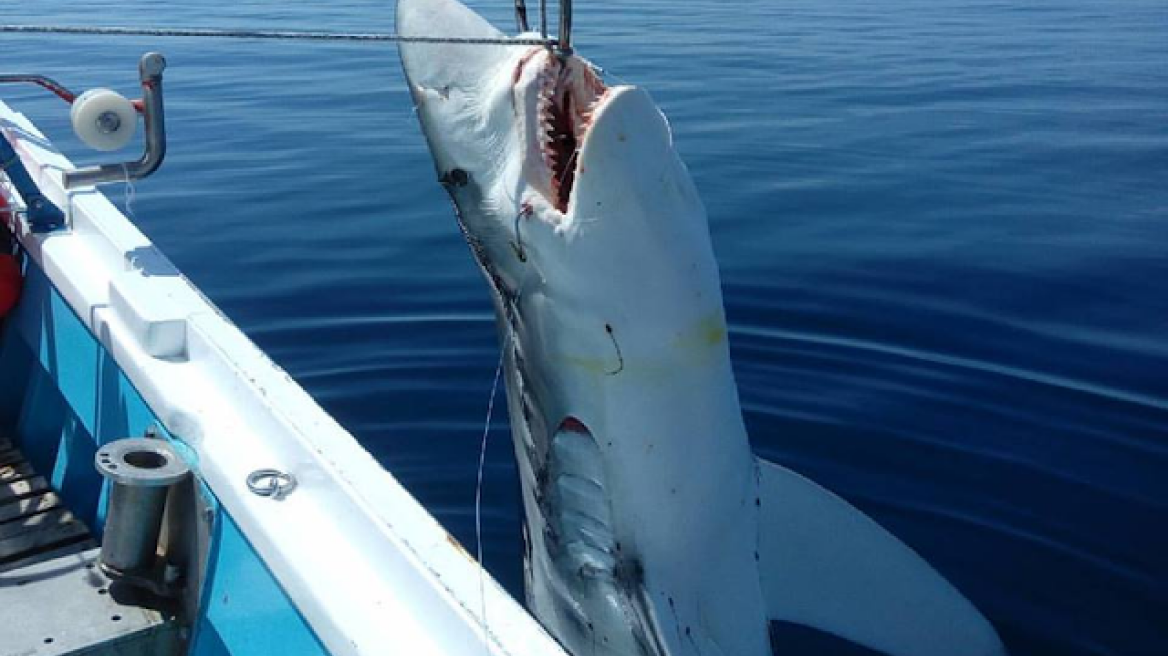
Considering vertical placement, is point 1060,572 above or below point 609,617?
below

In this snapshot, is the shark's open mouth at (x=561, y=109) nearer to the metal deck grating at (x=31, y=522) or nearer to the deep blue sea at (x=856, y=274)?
the metal deck grating at (x=31, y=522)

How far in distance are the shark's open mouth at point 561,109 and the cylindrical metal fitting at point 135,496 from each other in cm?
101

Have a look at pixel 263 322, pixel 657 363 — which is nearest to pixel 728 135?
pixel 263 322

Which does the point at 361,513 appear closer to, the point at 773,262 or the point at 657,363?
the point at 657,363

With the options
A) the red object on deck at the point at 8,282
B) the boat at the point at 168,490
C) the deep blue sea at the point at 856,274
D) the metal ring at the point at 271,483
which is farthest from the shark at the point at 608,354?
the red object on deck at the point at 8,282

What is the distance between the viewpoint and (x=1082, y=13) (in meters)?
17.2

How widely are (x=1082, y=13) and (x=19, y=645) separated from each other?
17926 millimetres

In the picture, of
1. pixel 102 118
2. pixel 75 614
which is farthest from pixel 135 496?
pixel 102 118

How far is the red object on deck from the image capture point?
3666 millimetres

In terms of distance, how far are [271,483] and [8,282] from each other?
195cm

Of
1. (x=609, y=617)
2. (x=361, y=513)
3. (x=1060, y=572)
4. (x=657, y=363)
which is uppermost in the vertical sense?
(x=657, y=363)

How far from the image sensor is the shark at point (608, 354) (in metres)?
2.25

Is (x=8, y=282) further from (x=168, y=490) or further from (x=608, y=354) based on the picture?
(x=608, y=354)

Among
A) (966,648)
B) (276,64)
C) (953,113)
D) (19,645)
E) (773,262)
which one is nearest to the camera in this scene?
(19,645)
